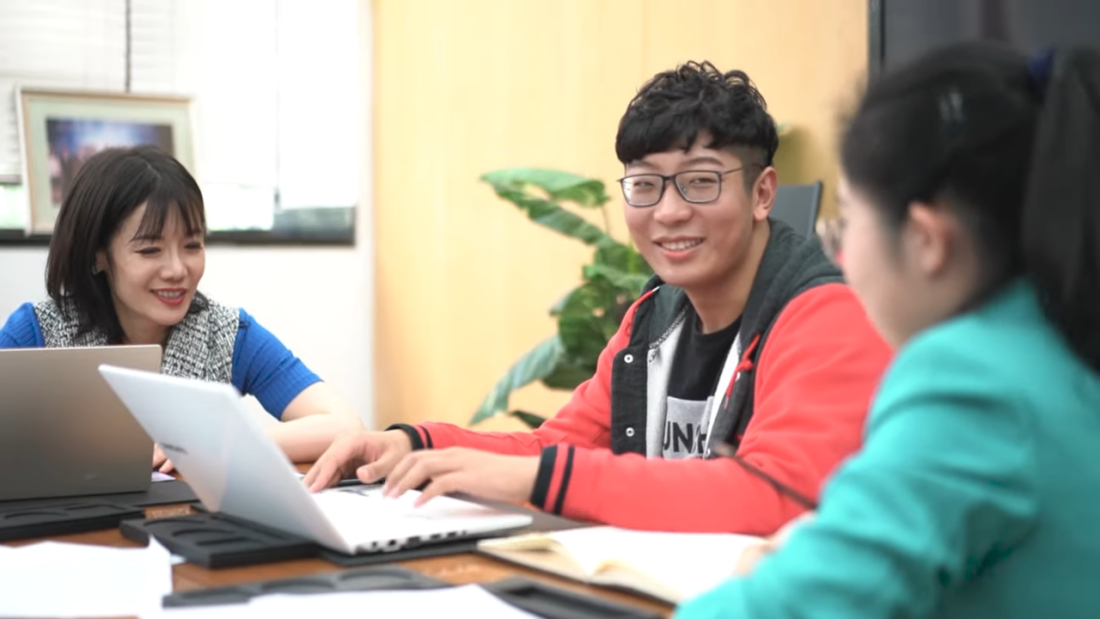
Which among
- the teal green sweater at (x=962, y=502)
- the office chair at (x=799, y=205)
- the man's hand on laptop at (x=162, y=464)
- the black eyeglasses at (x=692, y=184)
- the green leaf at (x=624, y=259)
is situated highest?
the black eyeglasses at (x=692, y=184)

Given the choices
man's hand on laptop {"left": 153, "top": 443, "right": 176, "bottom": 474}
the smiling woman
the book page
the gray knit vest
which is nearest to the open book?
the book page

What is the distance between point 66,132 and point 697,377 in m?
3.46

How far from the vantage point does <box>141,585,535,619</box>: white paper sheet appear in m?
0.97

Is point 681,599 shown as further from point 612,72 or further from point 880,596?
point 612,72

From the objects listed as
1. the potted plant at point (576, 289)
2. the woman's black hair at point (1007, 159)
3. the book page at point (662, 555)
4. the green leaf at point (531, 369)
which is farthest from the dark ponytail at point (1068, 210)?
the green leaf at point (531, 369)

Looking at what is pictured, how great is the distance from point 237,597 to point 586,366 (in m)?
2.36

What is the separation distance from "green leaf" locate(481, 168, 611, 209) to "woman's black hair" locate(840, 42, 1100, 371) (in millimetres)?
2480

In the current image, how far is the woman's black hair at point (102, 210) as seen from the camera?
2.15 meters

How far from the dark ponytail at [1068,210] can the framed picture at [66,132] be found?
13.2 feet

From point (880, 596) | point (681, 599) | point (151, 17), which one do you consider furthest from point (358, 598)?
point (151, 17)

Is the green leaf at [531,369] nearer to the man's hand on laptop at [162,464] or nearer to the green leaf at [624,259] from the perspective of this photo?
the green leaf at [624,259]

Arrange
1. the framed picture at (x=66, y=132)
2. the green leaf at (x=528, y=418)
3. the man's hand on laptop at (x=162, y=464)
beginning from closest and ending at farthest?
the man's hand on laptop at (x=162, y=464)
the green leaf at (x=528, y=418)
the framed picture at (x=66, y=132)

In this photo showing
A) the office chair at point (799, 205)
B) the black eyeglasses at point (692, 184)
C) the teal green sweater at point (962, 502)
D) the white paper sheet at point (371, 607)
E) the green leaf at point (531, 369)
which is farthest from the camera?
the green leaf at point (531, 369)

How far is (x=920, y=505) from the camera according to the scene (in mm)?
655
